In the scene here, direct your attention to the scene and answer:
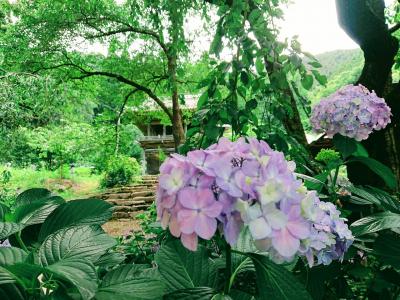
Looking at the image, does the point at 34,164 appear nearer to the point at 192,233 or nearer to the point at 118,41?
the point at 118,41

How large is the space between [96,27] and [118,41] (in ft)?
3.39

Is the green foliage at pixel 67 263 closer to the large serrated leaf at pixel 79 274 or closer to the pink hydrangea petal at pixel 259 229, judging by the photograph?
the large serrated leaf at pixel 79 274

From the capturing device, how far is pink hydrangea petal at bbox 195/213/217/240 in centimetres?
56

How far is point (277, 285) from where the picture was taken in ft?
2.05

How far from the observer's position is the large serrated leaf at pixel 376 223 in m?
0.96

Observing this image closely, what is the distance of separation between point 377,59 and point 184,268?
2695 millimetres

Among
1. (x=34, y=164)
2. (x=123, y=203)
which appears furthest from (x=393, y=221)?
(x=34, y=164)

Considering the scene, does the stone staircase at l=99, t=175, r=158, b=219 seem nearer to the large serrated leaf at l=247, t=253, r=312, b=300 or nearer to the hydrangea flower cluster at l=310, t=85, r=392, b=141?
the hydrangea flower cluster at l=310, t=85, r=392, b=141

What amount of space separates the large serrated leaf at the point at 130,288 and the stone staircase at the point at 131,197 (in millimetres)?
9932

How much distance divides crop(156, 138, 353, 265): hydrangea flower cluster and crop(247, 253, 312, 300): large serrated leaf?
0.03 m

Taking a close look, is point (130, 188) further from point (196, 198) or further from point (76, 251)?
point (196, 198)

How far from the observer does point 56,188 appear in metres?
14.0

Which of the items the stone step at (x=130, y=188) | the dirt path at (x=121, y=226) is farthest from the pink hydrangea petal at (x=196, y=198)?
the stone step at (x=130, y=188)

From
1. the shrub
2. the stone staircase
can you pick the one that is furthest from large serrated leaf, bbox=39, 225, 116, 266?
the shrub
